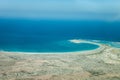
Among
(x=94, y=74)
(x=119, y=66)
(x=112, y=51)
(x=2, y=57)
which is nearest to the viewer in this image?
(x=94, y=74)

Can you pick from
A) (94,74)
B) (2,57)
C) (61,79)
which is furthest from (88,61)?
(2,57)

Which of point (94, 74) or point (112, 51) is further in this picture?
point (112, 51)

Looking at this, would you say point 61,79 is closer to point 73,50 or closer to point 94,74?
point 94,74

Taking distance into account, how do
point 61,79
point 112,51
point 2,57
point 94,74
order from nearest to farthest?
point 61,79 → point 94,74 → point 2,57 → point 112,51

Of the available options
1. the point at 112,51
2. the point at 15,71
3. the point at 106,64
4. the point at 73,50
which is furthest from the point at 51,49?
the point at 15,71

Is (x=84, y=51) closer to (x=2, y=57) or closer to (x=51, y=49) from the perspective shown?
(x=51, y=49)

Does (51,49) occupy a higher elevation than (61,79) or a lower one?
higher
